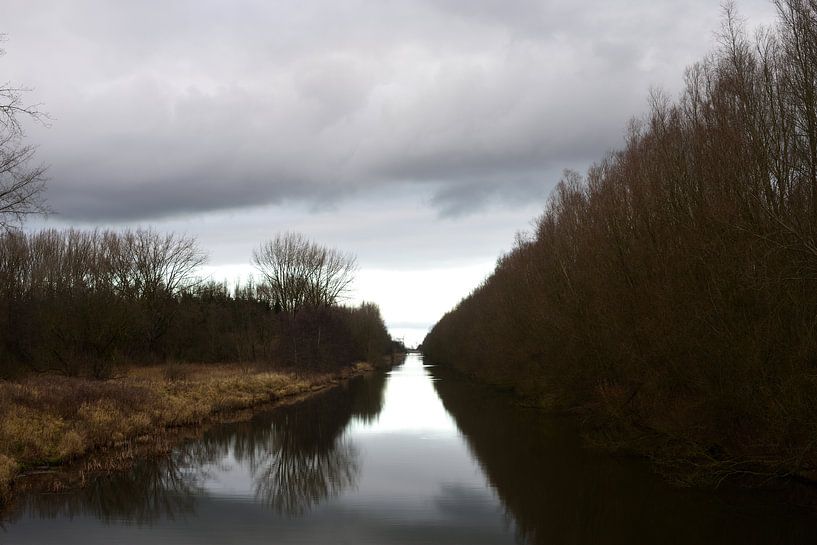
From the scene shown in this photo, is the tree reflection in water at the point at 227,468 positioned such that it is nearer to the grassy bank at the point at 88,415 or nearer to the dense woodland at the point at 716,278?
the grassy bank at the point at 88,415

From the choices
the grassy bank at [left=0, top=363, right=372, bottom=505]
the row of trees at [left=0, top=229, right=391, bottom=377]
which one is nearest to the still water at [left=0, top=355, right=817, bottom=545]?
the grassy bank at [left=0, top=363, right=372, bottom=505]

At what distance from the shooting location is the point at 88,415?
18172 mm

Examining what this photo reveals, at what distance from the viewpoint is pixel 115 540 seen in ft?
32.8

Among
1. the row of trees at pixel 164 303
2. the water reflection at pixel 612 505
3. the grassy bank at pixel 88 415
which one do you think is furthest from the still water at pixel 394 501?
the row of trees at pixel 164 303

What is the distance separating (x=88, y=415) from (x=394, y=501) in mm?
10081

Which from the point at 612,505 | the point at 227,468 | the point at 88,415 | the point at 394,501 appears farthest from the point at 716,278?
the point at 88,415

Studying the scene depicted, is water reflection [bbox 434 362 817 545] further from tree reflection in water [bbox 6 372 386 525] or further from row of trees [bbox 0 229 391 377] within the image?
row of trees [bbox 0 229 391 377]

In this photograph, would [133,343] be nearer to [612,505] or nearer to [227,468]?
[227,468]

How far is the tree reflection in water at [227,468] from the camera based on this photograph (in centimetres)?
1194

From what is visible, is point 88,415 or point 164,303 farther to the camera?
point 164,303

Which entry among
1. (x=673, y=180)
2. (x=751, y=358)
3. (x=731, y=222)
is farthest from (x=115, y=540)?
(x=673, y=180)

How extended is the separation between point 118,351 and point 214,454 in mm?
15386

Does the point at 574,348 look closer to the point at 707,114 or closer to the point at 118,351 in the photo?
the point at 707,114

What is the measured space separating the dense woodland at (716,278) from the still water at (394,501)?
1.21 meters
